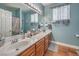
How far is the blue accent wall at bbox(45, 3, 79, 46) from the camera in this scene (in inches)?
74.9

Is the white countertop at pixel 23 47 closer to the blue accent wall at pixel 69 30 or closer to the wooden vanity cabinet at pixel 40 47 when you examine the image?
the wooden vanity cabinet at pixel 40 47

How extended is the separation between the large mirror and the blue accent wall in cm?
29

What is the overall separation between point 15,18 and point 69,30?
87 centimetres

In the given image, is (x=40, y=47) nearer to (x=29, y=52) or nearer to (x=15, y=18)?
(x=29, y=52)

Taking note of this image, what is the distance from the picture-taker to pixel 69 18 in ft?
6.33

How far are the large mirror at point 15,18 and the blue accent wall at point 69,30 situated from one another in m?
0.29

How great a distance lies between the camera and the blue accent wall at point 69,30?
1903mm

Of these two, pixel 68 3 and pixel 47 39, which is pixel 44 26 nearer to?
pixel 47 39

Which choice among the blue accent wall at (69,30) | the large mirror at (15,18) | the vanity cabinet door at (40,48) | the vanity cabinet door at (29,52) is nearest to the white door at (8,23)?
the large mirror at (15,18)

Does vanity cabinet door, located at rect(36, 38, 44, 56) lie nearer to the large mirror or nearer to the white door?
the large mirror

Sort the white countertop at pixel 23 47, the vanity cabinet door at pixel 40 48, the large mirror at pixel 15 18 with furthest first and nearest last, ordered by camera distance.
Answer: the vanity cabinet door at pixel 40 48 → the large mirror at pixel 15 18 → the white countertop at pixel 23 47

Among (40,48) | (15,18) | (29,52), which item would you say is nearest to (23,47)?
(29,52)

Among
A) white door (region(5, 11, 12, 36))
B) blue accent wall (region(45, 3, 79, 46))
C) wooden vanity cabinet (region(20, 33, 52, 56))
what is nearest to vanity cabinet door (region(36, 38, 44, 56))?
wooden vanity cabinet (region(20, 33, 52, 56))

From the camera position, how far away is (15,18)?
1.82 meters
